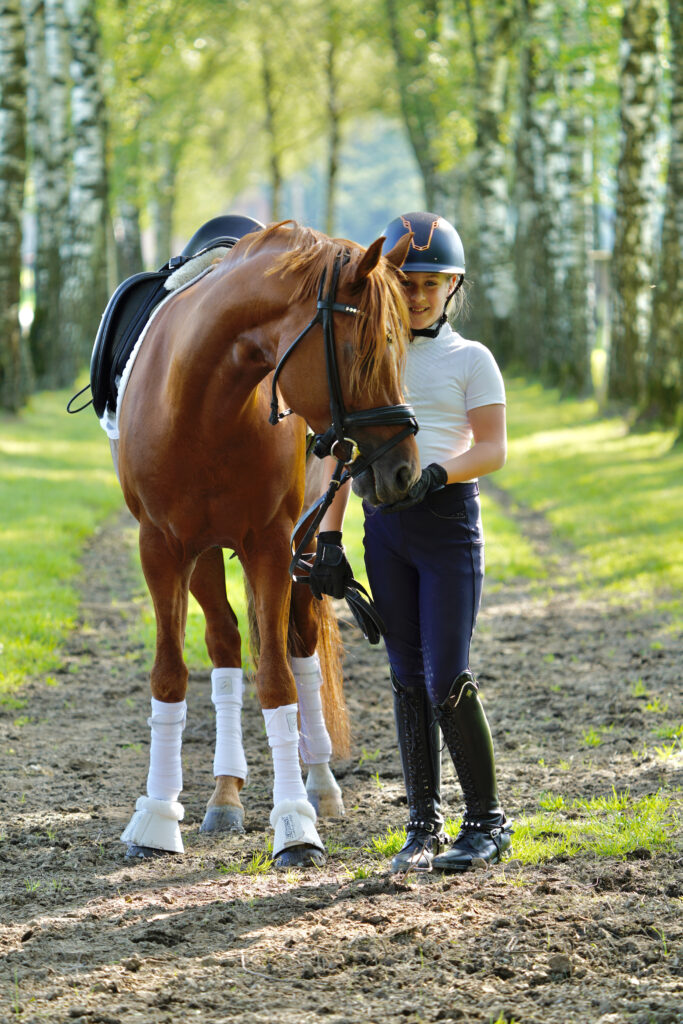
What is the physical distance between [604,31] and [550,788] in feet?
60.7

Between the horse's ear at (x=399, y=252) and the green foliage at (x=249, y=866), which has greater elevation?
the horse's ear at (x=399, y=252)

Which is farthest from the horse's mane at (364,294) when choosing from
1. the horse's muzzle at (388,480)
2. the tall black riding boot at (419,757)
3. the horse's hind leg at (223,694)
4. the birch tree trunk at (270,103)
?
the birch tree trunk at (270,103)

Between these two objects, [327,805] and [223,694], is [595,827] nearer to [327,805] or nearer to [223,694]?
[327,805]

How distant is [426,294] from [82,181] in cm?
2055

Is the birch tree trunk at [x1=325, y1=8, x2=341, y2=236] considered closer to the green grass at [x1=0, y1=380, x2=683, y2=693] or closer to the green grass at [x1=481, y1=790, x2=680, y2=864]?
the green grass at [x1=0, y1=380, x2=683, y2=693]

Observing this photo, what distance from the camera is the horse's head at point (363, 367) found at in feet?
11.7

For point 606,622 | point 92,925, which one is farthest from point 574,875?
point 606,622

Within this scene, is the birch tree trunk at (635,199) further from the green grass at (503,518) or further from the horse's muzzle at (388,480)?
the horse's muzzle at (388,480)

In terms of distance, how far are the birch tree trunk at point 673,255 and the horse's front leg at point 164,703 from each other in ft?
35.6

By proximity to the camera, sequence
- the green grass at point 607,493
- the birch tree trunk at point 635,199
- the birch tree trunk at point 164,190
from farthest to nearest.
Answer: the birch tree trunk at point 164,190
the birch tree trunk at point 635,199
the green grass at point 607,493

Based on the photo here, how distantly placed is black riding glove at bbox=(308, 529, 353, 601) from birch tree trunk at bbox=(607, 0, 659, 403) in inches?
532

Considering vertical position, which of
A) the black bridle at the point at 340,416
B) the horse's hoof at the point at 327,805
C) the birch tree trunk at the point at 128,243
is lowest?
the horse's hoof at the point at 327,805

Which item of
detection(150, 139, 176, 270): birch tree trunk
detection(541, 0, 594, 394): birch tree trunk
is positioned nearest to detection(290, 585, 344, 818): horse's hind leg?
detection(541, 0, 594, 394): birch tree trunk

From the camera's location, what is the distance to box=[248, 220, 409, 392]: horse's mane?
11.6 feet
